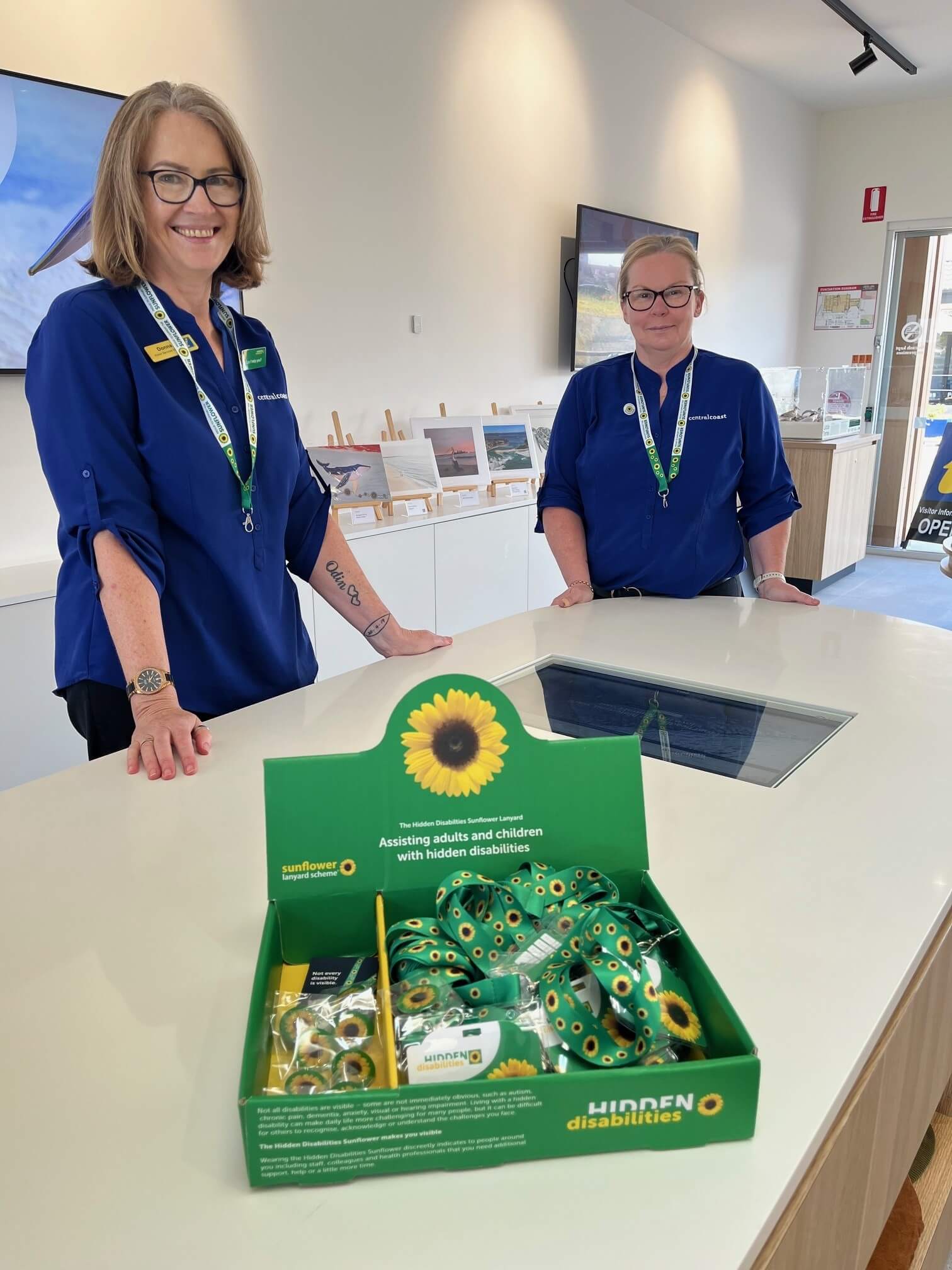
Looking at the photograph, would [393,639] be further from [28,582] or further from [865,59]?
[865,59]

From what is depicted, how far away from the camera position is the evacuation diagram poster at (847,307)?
757cm

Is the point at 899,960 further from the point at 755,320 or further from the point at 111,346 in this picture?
the point at 755,320

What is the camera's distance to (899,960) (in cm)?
87

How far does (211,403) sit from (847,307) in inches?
290

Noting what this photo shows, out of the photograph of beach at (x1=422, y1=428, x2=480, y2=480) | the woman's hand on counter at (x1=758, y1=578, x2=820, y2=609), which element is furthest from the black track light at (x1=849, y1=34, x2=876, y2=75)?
the woman's hand on counter at (x1=758, y1=578, x2=820, y2=609)

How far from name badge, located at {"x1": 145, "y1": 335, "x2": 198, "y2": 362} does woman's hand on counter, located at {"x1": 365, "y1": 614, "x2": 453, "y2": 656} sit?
0.57m

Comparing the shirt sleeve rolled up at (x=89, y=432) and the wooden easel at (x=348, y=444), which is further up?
the shirt sleeve rolled up at (x=89, y=432)

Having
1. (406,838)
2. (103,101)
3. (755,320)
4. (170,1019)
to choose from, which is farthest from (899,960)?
(755,320)

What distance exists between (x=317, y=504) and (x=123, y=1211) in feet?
4.28

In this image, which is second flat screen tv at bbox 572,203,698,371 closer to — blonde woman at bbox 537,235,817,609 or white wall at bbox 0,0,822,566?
white wall at bbox 0,0,822,566

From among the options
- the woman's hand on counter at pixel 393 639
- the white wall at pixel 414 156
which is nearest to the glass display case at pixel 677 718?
the woman's hand on counter at pixel 393 639

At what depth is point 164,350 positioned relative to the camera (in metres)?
1.46

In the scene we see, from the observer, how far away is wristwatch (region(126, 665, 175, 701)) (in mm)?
1350

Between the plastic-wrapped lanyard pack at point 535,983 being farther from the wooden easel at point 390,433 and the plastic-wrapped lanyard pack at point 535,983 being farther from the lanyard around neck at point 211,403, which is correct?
the wooden easel at point 390,433
